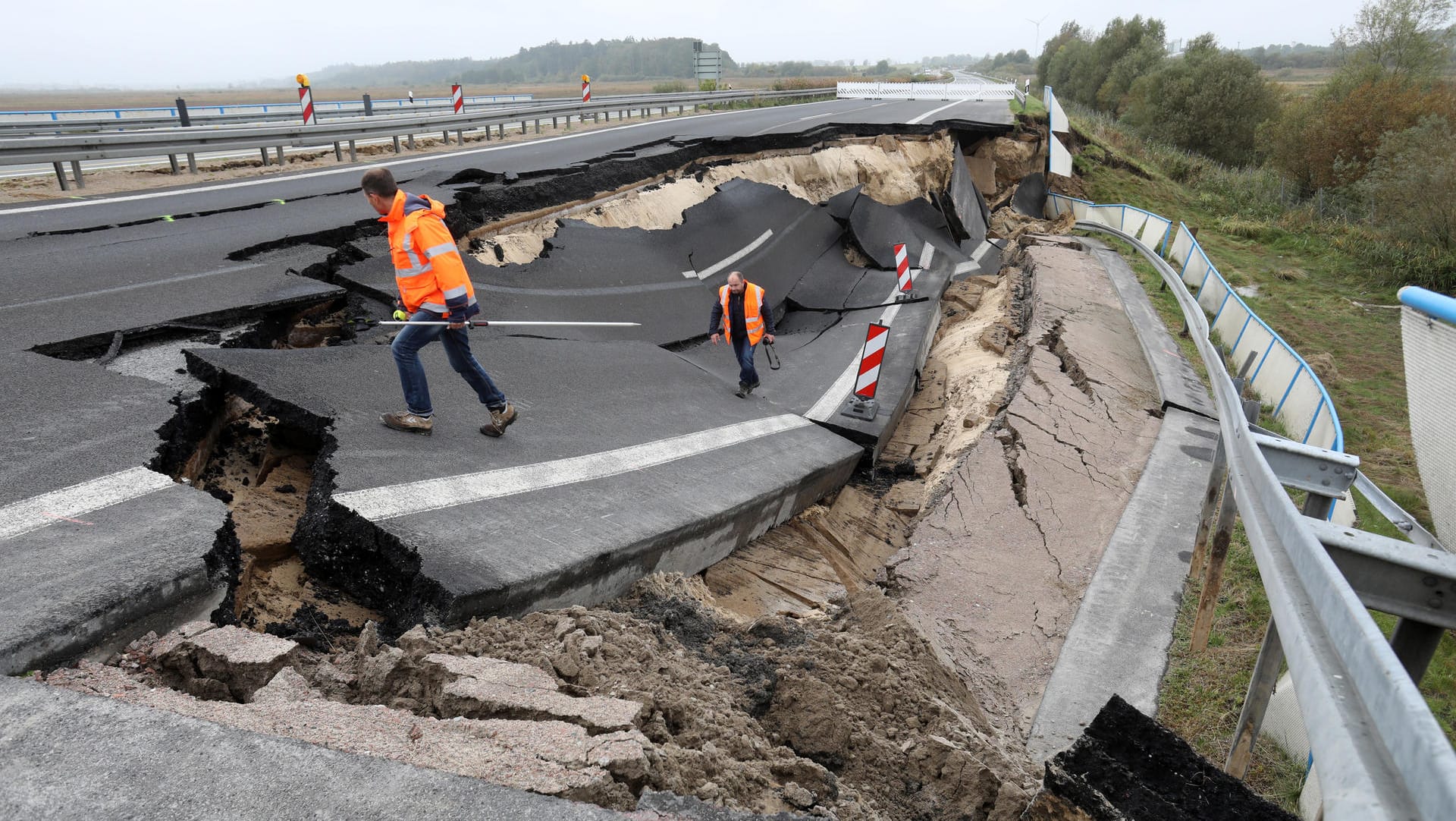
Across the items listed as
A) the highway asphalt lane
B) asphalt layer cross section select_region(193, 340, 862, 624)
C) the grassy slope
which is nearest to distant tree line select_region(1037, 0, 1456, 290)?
the grassy slope

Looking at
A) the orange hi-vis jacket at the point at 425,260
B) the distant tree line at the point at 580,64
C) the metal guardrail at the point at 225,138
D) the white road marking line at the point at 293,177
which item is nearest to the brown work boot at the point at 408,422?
the orange hi-vis jacket at the point at 425,260

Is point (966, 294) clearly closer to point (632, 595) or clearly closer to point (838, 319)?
point (838, 319)

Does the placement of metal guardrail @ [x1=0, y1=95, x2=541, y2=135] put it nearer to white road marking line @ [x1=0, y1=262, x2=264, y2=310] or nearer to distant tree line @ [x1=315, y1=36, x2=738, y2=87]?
white road marking line @ [x1=0, y1=262, x2=264, y2=310]

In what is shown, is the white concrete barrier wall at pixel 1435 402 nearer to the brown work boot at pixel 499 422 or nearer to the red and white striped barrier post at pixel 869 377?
the red and white striped barrier post at pixel 869 377

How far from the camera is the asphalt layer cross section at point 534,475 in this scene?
13.2 ft

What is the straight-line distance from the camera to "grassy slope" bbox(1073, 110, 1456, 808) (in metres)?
4.25

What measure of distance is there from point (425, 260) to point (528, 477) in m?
1.56

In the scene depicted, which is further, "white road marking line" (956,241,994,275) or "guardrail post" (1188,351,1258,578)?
"white road marking line" (956,241,994,275)

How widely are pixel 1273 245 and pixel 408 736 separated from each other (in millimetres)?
22357

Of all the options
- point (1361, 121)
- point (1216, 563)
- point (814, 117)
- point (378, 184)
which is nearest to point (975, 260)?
point (814, 117)

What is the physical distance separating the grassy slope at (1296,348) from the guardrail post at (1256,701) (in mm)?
515

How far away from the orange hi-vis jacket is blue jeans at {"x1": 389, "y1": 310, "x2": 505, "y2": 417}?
4.7 inches

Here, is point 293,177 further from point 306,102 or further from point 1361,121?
point 1361,121

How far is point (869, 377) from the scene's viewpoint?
26.5ft
